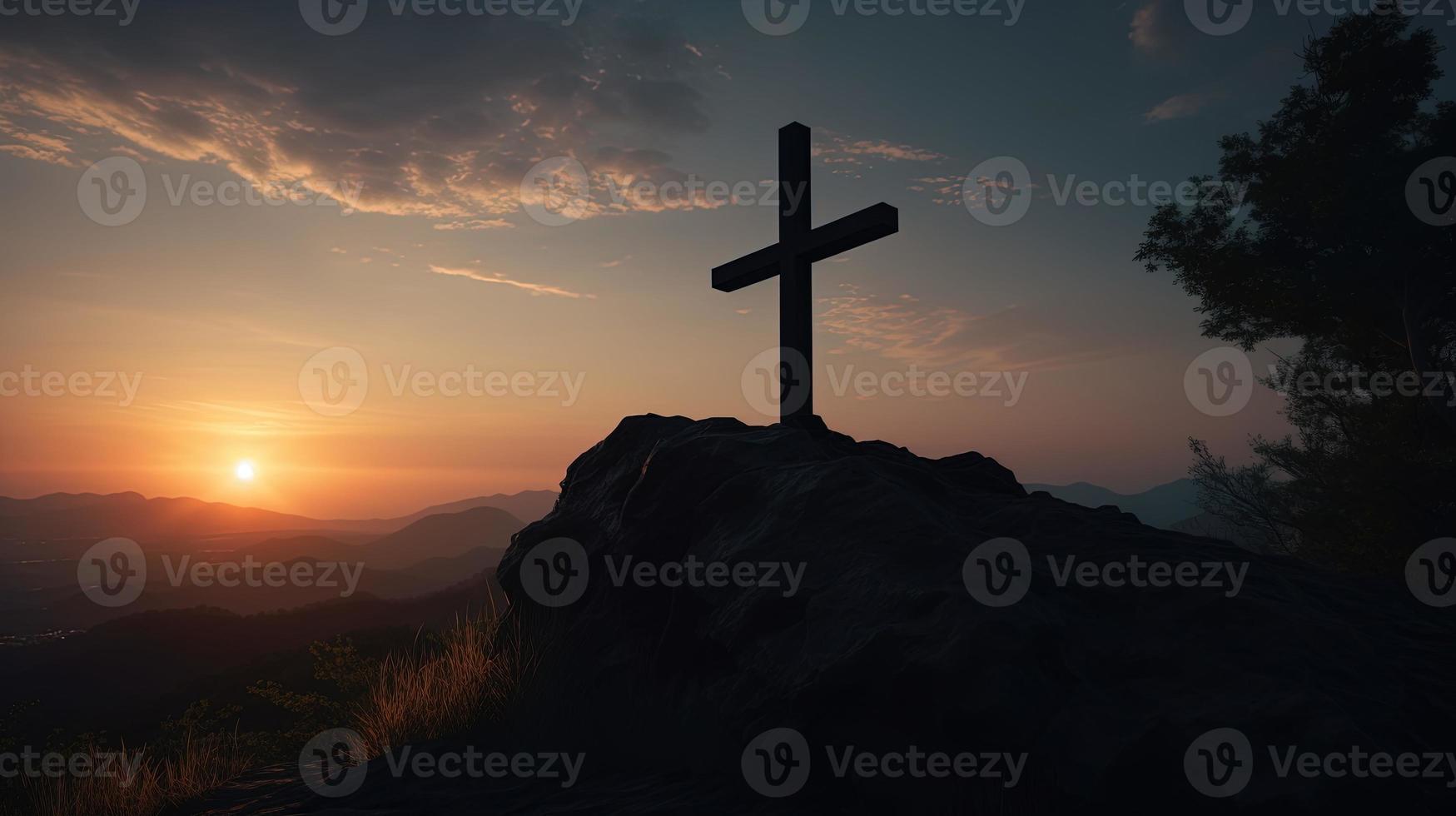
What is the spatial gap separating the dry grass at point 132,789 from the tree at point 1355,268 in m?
19.3

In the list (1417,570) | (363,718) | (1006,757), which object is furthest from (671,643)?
(1417,570)

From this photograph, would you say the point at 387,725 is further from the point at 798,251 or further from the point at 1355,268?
the point at 1355,268

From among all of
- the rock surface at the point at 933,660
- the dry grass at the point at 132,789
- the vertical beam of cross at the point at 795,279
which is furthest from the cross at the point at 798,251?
the dry grass at the point at 132,789

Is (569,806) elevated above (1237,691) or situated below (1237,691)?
below

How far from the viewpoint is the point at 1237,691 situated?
2703 millimetres

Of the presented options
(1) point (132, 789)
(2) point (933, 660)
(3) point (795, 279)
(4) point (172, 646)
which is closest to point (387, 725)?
(1) point (132, 789)

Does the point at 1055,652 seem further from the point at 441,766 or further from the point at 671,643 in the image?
the point at 441,766

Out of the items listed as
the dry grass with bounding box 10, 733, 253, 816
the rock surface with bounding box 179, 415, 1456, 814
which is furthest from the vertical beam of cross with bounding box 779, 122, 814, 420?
the dry grass with bounding box 10, 733, 253, 816

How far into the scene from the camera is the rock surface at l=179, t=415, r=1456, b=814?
2639 mm

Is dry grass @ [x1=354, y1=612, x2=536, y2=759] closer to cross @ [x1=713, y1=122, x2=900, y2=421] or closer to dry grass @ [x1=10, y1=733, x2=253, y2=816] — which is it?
dry grass @ [x1=10, y1=733, x2=253, y2=816]

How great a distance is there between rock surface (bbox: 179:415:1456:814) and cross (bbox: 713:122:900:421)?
221cm

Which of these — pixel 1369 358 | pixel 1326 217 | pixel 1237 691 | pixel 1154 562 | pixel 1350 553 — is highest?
pixel 1326 217

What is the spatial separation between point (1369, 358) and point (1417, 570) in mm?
15768

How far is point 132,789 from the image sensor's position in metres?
5.17
